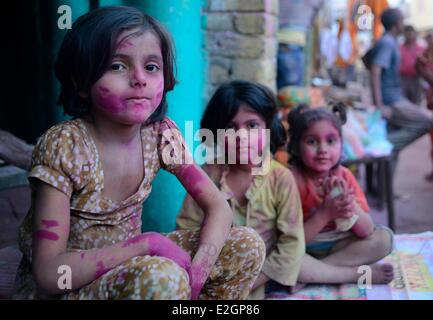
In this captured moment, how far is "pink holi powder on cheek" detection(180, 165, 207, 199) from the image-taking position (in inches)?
67.9

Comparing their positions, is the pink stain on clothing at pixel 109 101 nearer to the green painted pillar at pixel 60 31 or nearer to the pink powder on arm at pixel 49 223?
the pink powder on arm at pixel 49 223

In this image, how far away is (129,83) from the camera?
149 cm

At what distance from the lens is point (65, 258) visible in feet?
4.50

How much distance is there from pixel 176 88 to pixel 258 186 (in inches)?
25.8

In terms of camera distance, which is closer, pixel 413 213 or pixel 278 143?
pixel 278 143

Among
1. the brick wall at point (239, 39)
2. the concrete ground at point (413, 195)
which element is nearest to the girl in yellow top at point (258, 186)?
the brick wall at point (239, 39)

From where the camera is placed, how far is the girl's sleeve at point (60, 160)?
1.42 meters

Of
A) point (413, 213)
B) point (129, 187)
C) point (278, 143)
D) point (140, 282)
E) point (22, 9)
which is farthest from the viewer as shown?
point (413, 213)

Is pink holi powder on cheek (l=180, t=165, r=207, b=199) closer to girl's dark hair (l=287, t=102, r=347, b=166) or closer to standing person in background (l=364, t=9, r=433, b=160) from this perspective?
girl's dark hair (l=287, t=102, r=347, b=166)

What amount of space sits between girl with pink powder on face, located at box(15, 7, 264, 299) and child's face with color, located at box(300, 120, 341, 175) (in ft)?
Result: 2.73

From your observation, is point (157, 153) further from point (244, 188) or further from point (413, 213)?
point (413, 213)

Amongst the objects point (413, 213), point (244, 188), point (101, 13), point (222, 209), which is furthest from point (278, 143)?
point (413, 213)

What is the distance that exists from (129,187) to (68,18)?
2.17ft

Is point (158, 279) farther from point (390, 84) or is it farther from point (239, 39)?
point (390, 84)
